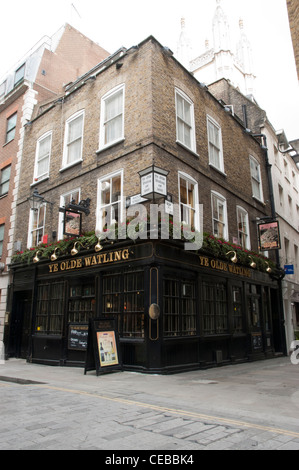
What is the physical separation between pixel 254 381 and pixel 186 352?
7.48 ft

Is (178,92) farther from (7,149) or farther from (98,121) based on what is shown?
(7,149)

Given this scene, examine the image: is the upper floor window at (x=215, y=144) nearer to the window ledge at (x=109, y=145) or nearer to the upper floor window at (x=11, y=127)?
the window ledge at (x=109, y=145)

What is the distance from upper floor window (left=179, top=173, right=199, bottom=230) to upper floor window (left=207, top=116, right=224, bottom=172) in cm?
223

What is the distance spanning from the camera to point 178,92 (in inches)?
486

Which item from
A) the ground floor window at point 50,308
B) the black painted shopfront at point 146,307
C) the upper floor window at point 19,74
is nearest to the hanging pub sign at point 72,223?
the black painted shopfront at point 146,307

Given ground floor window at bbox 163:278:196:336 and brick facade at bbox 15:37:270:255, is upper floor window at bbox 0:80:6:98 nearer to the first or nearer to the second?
brick facade at bbox 15:37:270:255

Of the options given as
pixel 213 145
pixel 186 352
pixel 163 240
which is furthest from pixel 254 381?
pixel 213 145

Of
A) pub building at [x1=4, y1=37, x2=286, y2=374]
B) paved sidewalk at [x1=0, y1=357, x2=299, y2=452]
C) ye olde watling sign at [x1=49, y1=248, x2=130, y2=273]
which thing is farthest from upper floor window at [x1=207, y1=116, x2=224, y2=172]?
paved sidewalk at [x1=0, y1=357, x2=299, y2=452]

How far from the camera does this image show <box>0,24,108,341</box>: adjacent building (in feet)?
52.3

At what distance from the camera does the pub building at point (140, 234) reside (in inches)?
388

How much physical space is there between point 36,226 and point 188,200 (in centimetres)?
662

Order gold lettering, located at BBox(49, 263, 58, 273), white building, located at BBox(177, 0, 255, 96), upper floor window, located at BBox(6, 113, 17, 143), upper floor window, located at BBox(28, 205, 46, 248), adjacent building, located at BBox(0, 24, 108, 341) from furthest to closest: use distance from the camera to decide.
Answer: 1. white building, located at BBox(177, 0, 255, 96)
2. upper floor window, located at BBox(6, 113, 17, 143)
3. adjacent building, located at BBox(0, 24, 108, 341)
4. upper floor window, located at BBox(28, 205, 46, 248)
5. gold lettering, located at BBox(49, 263, 58, 273)
